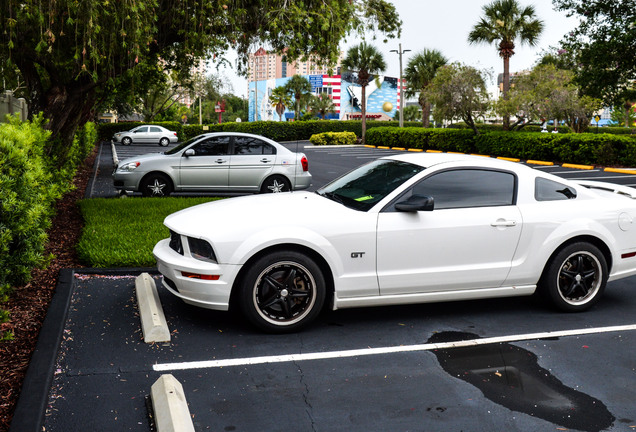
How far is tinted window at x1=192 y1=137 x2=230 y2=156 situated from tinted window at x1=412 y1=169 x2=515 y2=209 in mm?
8679

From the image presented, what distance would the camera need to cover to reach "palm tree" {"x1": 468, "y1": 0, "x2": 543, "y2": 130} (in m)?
35.6

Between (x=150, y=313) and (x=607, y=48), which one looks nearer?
(x=150, y=313)

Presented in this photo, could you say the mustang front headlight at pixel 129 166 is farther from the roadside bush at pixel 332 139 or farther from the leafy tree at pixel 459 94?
the roadside bush at pixel 332 139

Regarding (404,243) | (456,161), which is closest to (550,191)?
(456,161)

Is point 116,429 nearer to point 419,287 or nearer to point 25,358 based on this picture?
point 25,358

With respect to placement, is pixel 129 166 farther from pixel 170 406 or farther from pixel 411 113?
pixel 411 113

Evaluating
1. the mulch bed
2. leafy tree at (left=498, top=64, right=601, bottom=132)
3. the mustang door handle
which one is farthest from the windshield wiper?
leafy tree at (left=498, top=64, right=601, bottom=132)

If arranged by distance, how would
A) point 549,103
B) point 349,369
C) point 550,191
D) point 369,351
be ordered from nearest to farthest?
point 349,369 → point 369,351 → point 550,191 → point 549,103

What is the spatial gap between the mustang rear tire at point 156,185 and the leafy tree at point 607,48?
19.2 m

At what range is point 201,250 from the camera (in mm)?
5312

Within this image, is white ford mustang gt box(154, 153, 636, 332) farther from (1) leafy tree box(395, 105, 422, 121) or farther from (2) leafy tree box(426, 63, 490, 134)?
(1) leafy tree box(395, 105, 422, 121)

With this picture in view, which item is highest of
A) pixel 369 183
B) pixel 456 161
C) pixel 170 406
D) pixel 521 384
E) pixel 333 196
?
pixel 456 161

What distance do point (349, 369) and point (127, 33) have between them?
6118 millimetres

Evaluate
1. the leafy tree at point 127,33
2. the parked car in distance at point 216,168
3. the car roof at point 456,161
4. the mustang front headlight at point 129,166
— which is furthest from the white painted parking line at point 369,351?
the mustang front headlight at point 129,166
